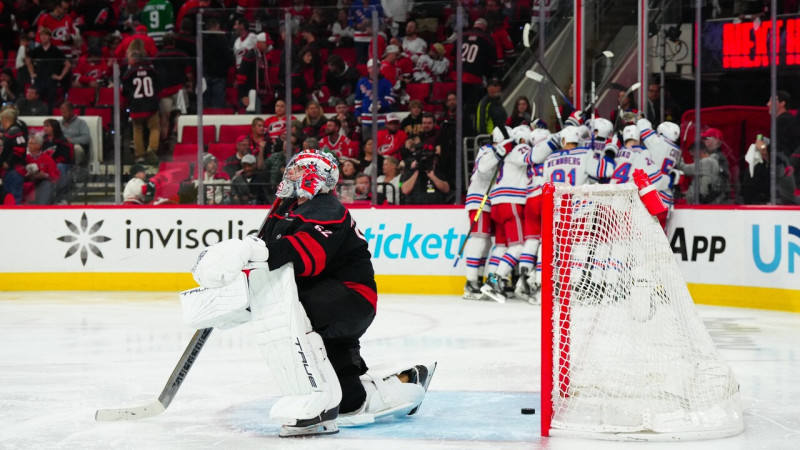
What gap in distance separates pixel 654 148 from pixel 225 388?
5148 millimetres

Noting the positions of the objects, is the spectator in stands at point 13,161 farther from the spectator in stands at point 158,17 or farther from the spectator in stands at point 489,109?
the spectator in stands at point 489,109

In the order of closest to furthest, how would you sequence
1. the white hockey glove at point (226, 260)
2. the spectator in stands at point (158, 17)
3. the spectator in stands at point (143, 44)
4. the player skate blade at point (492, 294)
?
the white hockey glove at point (226, 260), the player skate blade at point (492, 294), the spectator in stands at point (143, 44), the spectator in stands at point (158, 17)

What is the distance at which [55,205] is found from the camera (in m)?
9.93

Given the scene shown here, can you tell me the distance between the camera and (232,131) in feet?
32.1

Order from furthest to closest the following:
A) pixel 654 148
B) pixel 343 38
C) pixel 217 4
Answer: pixel 217 4 < pixel 343 38 < pixel 654 148

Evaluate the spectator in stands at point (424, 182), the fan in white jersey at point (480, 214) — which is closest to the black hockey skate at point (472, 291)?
the fan in white jersey at point (480, 214)

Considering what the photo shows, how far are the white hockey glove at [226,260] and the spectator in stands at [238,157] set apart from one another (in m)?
6.11

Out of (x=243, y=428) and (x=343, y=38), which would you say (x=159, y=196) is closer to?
(x=343, y=38)

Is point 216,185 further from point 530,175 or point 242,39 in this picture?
point 530,175

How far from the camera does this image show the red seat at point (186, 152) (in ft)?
32.0

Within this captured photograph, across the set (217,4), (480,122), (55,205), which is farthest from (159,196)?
(217,4)

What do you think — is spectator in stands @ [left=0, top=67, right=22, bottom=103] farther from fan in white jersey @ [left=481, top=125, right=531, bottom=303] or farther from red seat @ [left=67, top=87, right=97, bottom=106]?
fan in white jersey @ [left=481, top=125, right=531, bottom=303]

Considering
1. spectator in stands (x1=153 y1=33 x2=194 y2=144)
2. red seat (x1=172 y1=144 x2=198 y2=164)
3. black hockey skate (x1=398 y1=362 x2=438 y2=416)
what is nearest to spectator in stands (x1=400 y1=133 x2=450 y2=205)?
red seat (x1=172 y1=144 x2=198 y2=164)

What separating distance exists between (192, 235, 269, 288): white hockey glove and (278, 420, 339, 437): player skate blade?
1.85ft
